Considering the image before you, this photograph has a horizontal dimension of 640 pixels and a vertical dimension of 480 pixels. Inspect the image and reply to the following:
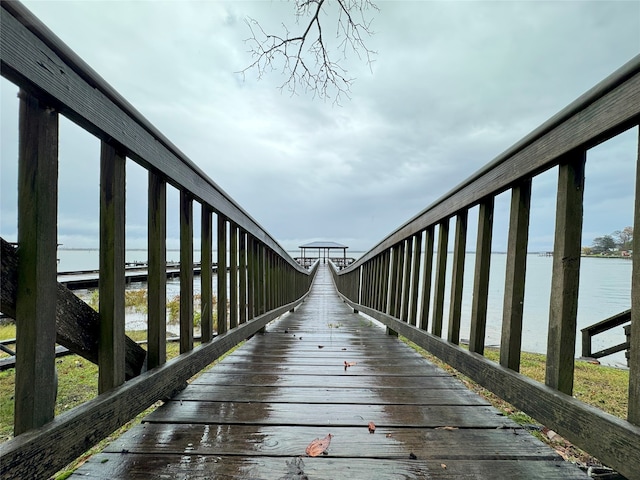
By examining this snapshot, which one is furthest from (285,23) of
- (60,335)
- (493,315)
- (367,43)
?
(493,315)

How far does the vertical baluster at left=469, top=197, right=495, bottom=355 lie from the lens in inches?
60.0

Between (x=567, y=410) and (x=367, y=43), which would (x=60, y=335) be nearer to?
(x=567, y=410)

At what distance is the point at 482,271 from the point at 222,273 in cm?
147

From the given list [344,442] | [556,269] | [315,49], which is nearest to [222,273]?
[344,442]

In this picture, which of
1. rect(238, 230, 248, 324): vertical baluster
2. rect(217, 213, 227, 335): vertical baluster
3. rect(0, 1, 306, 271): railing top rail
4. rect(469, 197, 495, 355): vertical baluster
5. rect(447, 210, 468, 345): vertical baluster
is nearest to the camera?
rect(0, 1, 306, 271): railing top rail

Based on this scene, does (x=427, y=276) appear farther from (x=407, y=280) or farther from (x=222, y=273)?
(x=222, y=273)

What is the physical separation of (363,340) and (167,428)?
2.15 meters

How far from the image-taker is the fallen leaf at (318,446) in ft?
3.58

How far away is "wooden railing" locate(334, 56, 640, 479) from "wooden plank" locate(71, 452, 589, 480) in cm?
16

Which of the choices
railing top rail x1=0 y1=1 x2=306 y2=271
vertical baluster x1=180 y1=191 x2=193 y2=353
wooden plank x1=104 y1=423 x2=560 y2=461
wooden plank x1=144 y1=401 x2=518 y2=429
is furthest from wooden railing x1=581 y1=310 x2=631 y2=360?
railing top rail x1=0 y1=1 x2=306 y2=271

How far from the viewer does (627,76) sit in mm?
802

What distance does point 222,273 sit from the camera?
79.1 inches

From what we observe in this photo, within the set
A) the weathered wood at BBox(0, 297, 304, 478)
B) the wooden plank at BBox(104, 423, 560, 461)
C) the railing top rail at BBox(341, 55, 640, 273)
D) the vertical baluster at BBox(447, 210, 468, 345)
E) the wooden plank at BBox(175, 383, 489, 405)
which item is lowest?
the wooden plank at BBox(175, 383, 489, 405)

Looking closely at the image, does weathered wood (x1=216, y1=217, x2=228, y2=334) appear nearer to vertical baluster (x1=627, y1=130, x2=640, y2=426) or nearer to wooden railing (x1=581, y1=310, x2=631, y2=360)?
vertical baluster (x1=627, y1=130, x2=640, y2=426)
